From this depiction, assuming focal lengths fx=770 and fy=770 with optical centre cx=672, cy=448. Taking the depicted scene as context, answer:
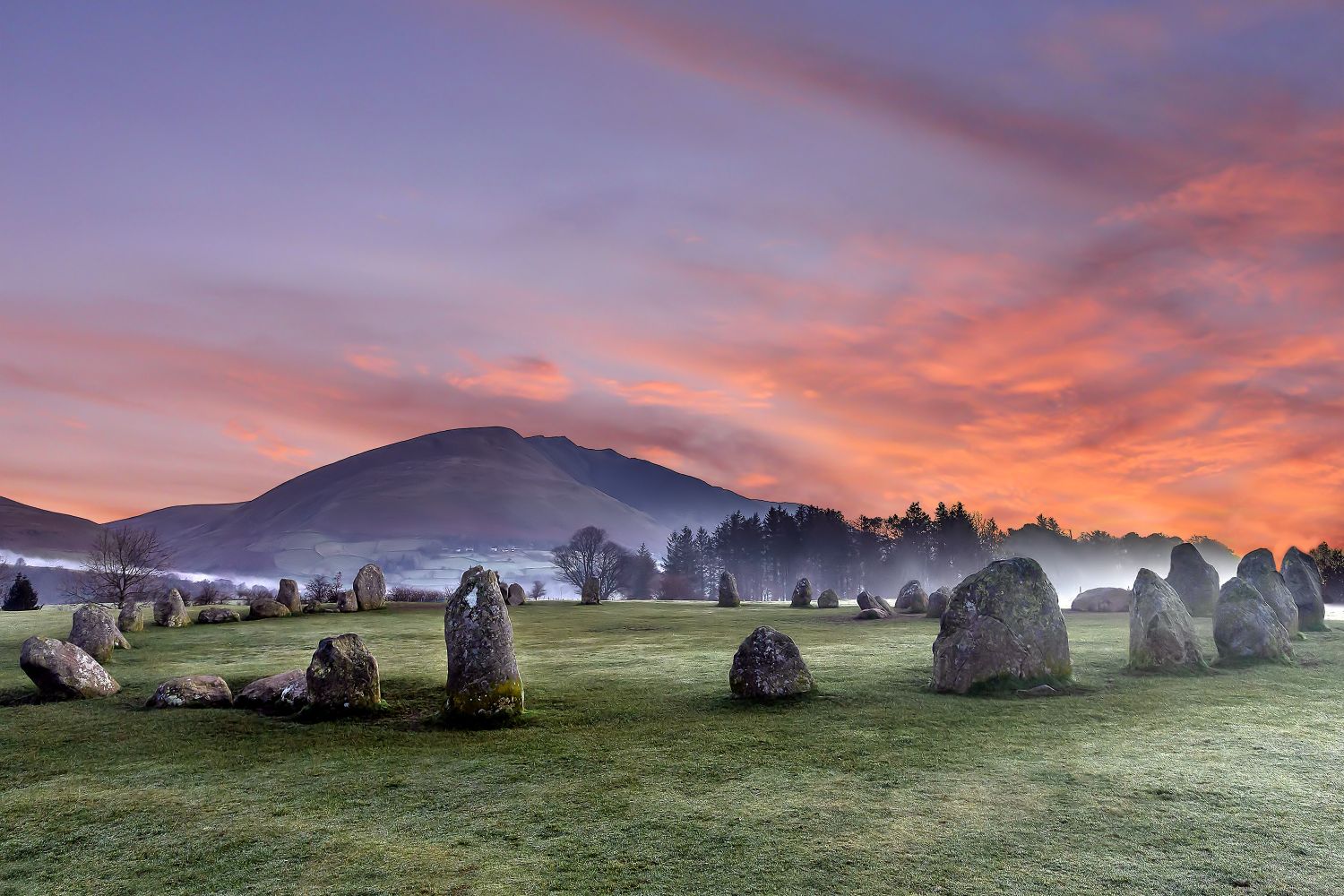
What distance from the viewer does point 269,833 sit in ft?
25.5

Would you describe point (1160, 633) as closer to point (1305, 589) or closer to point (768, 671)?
point (768, 671)

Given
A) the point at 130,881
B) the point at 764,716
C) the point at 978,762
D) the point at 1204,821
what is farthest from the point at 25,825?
the point at 1204,821

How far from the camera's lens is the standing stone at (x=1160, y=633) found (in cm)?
1659

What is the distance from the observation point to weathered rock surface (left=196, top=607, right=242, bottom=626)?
106 feet

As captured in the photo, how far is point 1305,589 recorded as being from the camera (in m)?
26.6

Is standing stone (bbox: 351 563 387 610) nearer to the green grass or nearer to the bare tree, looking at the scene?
the bare tree

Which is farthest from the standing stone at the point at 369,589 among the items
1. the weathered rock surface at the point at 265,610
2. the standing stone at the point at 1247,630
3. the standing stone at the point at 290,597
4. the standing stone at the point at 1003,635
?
the standing stone at the point at 1247,630

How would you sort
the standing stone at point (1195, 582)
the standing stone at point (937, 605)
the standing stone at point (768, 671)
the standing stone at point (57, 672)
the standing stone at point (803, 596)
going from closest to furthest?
the standing stone at point (768, 671)
the standing stone at point (57, 672)
the standing stone at point (1195, 582)
the standing stone at point (937, 605)
the standing stone at point (803, 596)

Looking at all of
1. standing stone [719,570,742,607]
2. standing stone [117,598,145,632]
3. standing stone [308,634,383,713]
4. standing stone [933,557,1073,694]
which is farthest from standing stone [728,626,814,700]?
standing stone [719,570,742,607]

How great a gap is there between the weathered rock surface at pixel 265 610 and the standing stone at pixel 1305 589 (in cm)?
3918

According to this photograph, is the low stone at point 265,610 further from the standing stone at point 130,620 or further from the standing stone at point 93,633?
the standing stone at point 93,633

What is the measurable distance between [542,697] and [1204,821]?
10.8m

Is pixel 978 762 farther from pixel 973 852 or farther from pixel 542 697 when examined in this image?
pixel 542 697

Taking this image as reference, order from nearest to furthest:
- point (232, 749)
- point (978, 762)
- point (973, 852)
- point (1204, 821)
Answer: point (973, 852), point (1204, 821), point (978, 762), point (232, 749)
